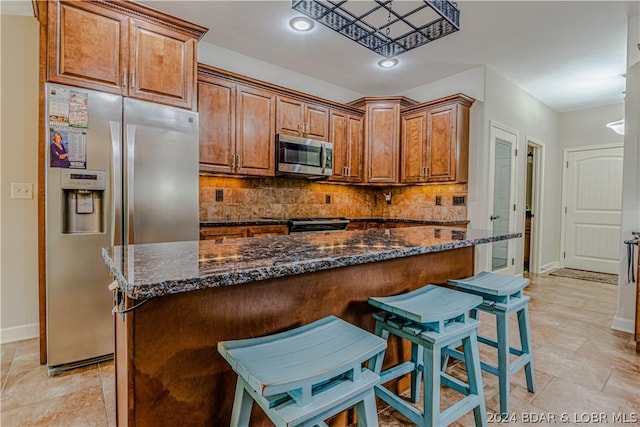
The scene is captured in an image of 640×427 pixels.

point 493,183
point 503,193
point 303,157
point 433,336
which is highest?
point 303,157

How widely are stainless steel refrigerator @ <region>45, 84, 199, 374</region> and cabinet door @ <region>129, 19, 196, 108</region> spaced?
16 centimetres

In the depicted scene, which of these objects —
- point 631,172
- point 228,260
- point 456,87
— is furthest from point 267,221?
point 631,172

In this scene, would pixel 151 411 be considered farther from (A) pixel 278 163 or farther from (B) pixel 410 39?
(A) pixel 278 163

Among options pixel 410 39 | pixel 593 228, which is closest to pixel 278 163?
pixel 410 39

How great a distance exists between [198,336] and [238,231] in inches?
83.2

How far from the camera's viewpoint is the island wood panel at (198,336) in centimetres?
95

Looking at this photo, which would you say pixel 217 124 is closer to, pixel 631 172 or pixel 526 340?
pixel 526 340

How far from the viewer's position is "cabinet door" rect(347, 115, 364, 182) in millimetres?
4286

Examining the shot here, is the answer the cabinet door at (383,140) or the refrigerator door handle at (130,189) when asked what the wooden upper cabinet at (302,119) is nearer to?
the cabinet door at (383,140)

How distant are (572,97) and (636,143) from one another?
2.50m

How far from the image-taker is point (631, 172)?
9.46 ft

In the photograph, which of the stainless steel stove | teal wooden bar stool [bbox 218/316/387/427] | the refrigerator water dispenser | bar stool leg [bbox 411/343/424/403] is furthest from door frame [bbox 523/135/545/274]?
the refrigerator water dispenser

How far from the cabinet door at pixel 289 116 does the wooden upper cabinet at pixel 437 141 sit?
1.42 meters

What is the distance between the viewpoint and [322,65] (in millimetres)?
3893
